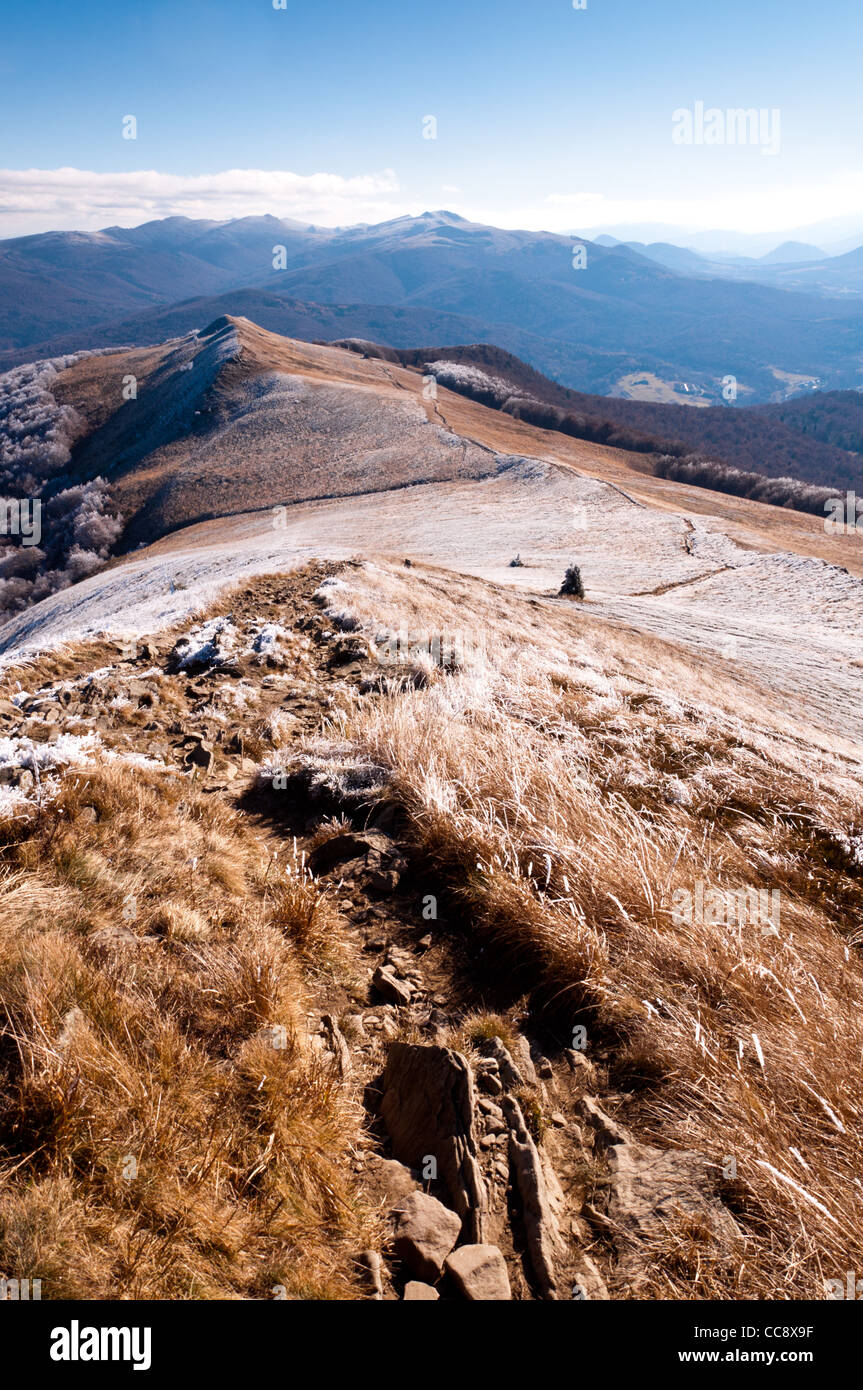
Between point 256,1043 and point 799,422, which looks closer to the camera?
point 256,1043

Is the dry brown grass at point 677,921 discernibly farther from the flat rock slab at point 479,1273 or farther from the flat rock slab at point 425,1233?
the flat rock slab at point 425,1233

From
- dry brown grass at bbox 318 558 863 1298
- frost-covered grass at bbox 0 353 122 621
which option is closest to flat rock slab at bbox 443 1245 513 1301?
dry brown grass at bbox 318 558 863 1298

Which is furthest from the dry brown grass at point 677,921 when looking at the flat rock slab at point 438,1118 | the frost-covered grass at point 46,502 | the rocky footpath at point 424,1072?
the frost-covered grass at point 46,502

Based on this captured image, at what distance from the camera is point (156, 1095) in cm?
233

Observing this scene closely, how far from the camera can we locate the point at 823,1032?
2.84 m

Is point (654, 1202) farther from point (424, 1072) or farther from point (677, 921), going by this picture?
point (677, 921)

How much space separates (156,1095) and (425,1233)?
1063 mm

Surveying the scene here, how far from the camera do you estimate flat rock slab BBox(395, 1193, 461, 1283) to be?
2191mm

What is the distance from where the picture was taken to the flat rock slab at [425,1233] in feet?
7.19

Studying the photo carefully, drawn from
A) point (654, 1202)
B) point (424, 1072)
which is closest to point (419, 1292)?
point (424, 1072)
